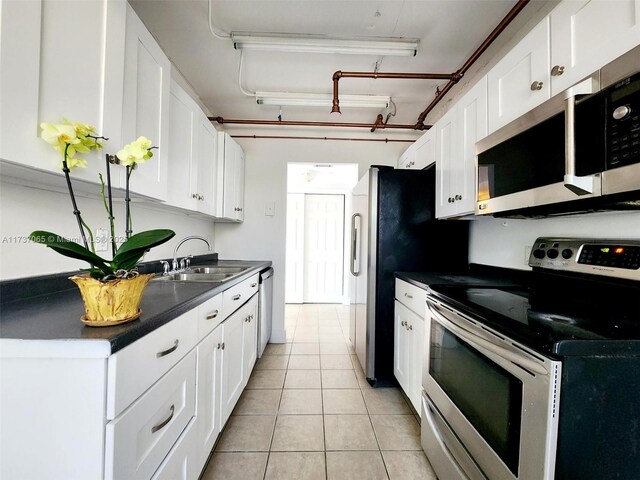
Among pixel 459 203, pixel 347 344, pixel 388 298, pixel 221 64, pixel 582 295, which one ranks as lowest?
pixel 347 344

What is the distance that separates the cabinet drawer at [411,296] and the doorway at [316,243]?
2720 mm

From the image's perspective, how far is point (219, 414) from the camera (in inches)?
55.4

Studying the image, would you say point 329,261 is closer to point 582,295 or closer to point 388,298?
point 388,298

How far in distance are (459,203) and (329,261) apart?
3.20 m

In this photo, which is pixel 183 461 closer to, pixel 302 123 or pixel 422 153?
pixel 422 153

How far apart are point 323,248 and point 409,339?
307 centimetres

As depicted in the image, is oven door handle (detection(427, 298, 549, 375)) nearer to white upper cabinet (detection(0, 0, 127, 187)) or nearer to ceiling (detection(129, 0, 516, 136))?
white upper cabinet (detection(0, 0, 127, 187))

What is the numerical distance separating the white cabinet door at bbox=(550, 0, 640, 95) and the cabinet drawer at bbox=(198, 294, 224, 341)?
5.81 ft

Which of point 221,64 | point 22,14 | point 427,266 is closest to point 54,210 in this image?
point 22,14

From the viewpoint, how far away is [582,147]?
887 mm

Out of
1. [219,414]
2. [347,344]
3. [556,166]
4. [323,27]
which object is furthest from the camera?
[347,344]

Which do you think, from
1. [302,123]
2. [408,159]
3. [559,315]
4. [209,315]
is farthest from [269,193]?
[559,315]

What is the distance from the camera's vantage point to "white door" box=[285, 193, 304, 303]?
4.64m

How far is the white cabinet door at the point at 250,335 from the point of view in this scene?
191cm
